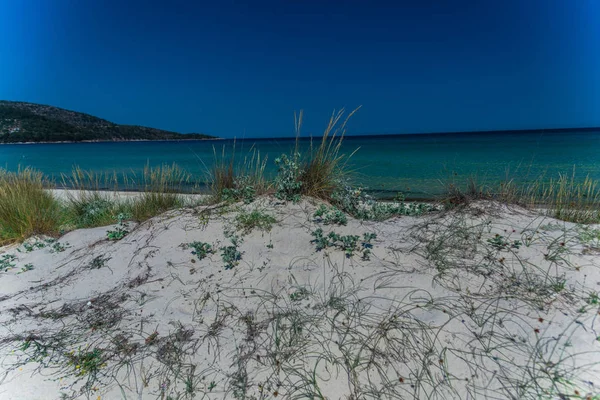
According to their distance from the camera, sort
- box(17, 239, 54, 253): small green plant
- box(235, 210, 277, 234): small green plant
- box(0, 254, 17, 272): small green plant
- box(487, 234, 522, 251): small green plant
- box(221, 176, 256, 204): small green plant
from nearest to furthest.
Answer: box(487, 234, 522, 251): small green plant < box(235, 210, 277, 234): small green plant < box(0, 254, 17, 272): small green plant < box(17, 239, 54, 253): small green plant < box(221, 176, 256, 204): small green plant

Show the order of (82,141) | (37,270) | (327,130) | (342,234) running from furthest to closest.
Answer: (82,141), (327,130), (37,270), (342,234)

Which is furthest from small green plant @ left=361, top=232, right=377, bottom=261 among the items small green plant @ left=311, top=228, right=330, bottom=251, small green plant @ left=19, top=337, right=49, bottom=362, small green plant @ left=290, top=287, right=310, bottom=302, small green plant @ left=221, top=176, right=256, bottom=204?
small green plant @ left=19, top=337, right=49, bottom=362

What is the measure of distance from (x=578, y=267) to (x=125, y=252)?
4.55m

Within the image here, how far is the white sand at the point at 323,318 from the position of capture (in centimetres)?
194

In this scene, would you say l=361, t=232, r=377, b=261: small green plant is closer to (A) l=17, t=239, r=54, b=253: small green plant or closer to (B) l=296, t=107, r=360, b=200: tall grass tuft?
(B) l=296, t=107, r=360, b=200: tall grass tuft

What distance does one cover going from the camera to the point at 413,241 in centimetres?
333

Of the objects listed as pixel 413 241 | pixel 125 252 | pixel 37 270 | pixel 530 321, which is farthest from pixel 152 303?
pixel 530 321

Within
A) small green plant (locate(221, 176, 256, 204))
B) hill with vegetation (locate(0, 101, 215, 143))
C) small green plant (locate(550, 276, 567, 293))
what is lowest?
small green plant (locate(550, 276, 567, 293))

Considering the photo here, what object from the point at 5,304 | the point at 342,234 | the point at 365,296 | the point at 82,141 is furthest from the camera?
the point at 82,141

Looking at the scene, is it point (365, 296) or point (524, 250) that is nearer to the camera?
point (365, 296)

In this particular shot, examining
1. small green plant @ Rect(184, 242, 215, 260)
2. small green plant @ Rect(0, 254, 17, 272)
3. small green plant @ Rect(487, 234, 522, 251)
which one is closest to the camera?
small green plant @ Rect(487, 234, 522, 251)

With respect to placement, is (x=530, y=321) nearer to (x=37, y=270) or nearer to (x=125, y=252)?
(x=125, y=252)

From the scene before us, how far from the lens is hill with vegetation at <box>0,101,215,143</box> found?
62.1 m

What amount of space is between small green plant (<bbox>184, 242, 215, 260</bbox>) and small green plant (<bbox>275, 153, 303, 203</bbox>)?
131 cm
